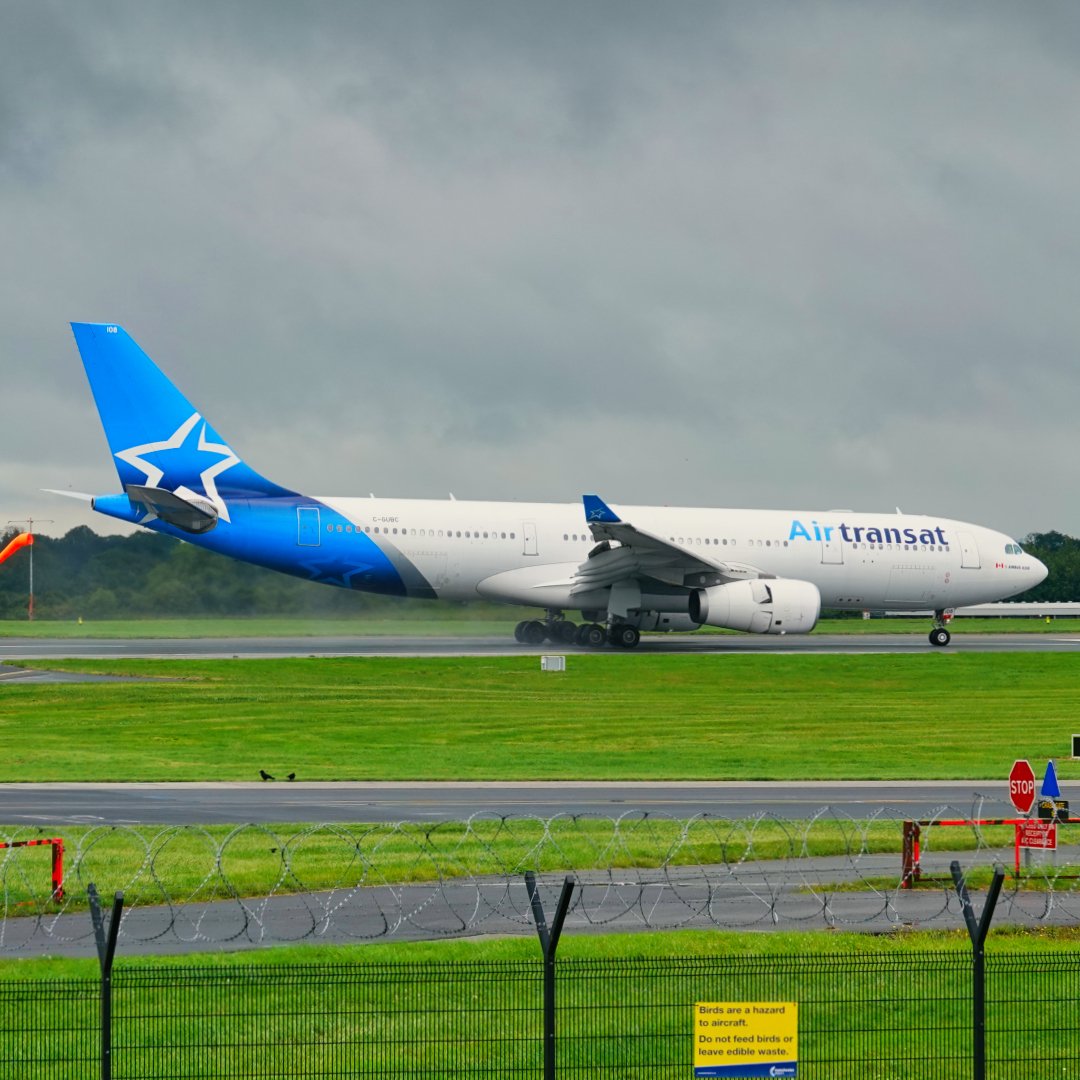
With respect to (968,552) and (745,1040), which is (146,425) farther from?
(745,1040)

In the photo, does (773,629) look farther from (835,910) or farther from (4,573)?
(4,573)

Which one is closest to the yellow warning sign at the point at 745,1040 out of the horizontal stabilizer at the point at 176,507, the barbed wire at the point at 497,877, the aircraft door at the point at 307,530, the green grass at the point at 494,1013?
the green grass at the point at 494,1013

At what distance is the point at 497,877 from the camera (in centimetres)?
2131

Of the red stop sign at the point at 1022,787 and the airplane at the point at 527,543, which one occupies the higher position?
the airplane at the point at 527,543

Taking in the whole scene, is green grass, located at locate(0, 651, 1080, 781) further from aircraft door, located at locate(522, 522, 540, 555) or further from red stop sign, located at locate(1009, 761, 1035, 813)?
red stop sign, located at locate(1009, 761, 1035, 813)

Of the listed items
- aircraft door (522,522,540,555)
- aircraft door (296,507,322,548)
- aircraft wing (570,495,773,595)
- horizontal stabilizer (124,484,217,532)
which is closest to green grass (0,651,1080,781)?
aircraft wing (570,495,773,595)

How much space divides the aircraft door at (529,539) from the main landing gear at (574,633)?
3.91 m

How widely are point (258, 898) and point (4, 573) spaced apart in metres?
74.8

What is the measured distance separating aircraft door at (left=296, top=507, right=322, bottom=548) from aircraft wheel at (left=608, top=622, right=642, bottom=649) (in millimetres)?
12006

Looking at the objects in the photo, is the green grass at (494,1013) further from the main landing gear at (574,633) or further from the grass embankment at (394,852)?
the main landing gear at (574,633)

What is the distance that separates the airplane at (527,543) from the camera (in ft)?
187

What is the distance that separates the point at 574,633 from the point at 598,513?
804 cm

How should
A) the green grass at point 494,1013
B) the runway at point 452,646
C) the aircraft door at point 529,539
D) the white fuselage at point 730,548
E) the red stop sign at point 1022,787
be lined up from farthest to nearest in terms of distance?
the aircraft door at point 529,539 < the runway at point 452,646 < the white fuselage at point 730,548 < the red stop sign at point 1022,787 < the green grass at point 494,1013

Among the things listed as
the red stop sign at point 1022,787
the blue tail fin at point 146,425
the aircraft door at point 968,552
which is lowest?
the red stop sign at point 1022,787
